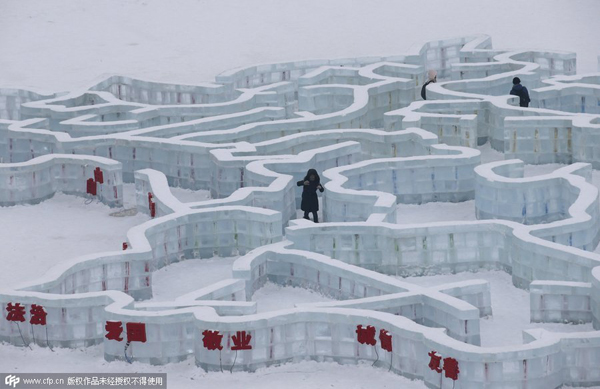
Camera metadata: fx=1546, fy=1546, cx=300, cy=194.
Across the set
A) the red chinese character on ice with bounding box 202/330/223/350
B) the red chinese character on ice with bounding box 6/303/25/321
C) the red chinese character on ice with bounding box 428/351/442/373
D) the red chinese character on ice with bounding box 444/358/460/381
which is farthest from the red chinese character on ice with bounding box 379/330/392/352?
the red chinese character on ice with bounding box 6/303/25/321

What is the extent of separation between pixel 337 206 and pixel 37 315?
10558 millimetres

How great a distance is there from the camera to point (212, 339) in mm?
33875

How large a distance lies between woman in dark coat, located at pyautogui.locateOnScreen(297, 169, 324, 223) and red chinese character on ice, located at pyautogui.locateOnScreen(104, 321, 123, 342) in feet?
31.7

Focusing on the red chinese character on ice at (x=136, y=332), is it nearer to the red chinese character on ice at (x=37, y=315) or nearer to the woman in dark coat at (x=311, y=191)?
the red chinese character on ice at (x=37, y=315)

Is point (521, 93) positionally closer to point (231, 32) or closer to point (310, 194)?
point (310, 194)

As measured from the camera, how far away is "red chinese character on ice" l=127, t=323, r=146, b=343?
34438 mm

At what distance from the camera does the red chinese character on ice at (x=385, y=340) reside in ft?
111

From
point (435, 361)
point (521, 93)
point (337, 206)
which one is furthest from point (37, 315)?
point (521, 93)

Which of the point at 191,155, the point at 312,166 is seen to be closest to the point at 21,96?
the point at 191,155

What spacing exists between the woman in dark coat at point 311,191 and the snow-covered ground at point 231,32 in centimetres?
1843

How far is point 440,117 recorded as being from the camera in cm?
5059

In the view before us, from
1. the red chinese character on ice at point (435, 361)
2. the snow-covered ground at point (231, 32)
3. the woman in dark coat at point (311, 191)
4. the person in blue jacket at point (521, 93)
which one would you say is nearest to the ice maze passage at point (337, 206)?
the red chinese character on ice at point (435, 361)

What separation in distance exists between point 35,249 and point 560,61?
25.5 metres

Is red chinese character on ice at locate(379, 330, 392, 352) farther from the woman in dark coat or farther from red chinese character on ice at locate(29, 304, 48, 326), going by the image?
the woman in dark coat
